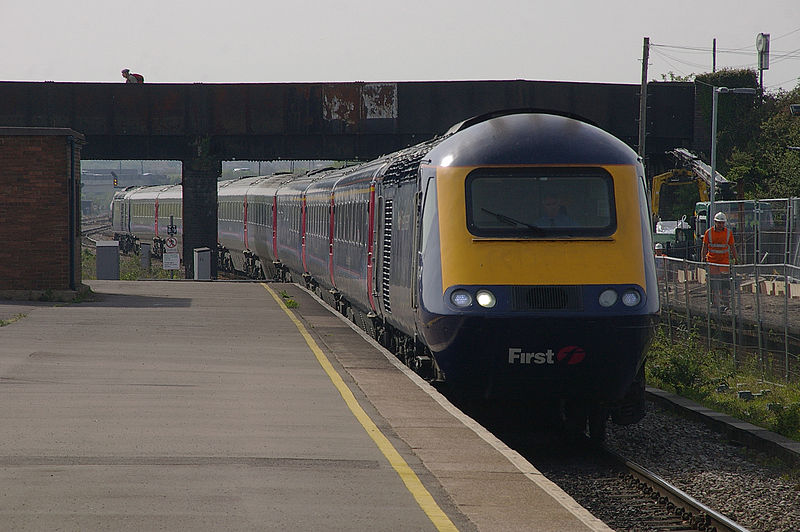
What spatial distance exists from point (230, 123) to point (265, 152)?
1.77 m

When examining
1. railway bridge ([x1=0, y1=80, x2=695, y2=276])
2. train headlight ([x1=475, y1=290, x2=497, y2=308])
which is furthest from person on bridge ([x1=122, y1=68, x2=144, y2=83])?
train headlight ([x1=475, y1=290, x2=497, y2=308])

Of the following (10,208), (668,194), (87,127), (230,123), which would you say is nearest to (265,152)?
(230,123)

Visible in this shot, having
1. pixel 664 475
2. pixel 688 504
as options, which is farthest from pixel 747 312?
pixel 688 504

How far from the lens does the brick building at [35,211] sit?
2434cm

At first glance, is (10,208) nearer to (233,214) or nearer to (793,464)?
(793,464)

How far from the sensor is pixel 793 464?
11.7 m

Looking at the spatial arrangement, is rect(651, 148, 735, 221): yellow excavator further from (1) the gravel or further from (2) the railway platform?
(2) the railway platform

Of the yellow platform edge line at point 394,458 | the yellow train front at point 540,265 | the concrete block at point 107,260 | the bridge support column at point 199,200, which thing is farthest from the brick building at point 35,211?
the bridge support column at point 199,200

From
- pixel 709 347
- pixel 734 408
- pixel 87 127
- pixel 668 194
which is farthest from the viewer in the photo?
pixel 668 194

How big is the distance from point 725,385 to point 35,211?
14452 millimetres

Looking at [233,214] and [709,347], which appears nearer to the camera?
[709,347]

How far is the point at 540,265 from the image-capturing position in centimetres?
1134

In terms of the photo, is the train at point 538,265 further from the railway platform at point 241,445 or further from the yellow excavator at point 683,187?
the yellow excavator at point 683,187

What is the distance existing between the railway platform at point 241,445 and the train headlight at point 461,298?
1.03 meters
